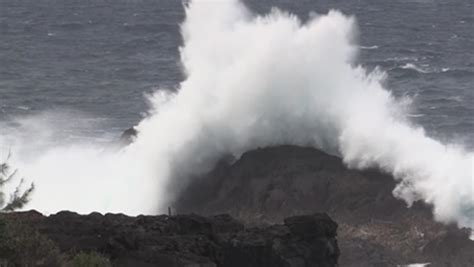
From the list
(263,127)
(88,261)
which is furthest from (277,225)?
(263,127)

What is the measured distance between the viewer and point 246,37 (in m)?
52.7

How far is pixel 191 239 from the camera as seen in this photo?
102 feet

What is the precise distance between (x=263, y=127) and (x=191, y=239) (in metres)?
17.1

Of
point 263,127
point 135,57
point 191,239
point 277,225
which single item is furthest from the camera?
point 135,57

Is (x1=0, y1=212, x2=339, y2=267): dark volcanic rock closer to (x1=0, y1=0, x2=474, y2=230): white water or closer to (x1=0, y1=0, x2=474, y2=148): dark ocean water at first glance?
(x1=0, y1=0, x2=474, y2=230): white water

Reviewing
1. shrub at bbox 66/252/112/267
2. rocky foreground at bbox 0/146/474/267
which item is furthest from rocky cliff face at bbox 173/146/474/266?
shrub at bbox 66/252/112/267

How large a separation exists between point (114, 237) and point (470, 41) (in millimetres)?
64269

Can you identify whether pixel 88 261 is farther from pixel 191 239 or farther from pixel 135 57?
pixel 135 57

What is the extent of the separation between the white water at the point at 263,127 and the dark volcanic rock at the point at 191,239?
433 inches

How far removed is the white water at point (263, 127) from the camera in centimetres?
4597

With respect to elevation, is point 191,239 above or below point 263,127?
below

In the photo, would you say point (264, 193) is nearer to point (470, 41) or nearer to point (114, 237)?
point (114, 237)

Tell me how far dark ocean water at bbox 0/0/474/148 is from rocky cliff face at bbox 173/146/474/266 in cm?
1542

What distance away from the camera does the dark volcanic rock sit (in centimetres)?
3039
